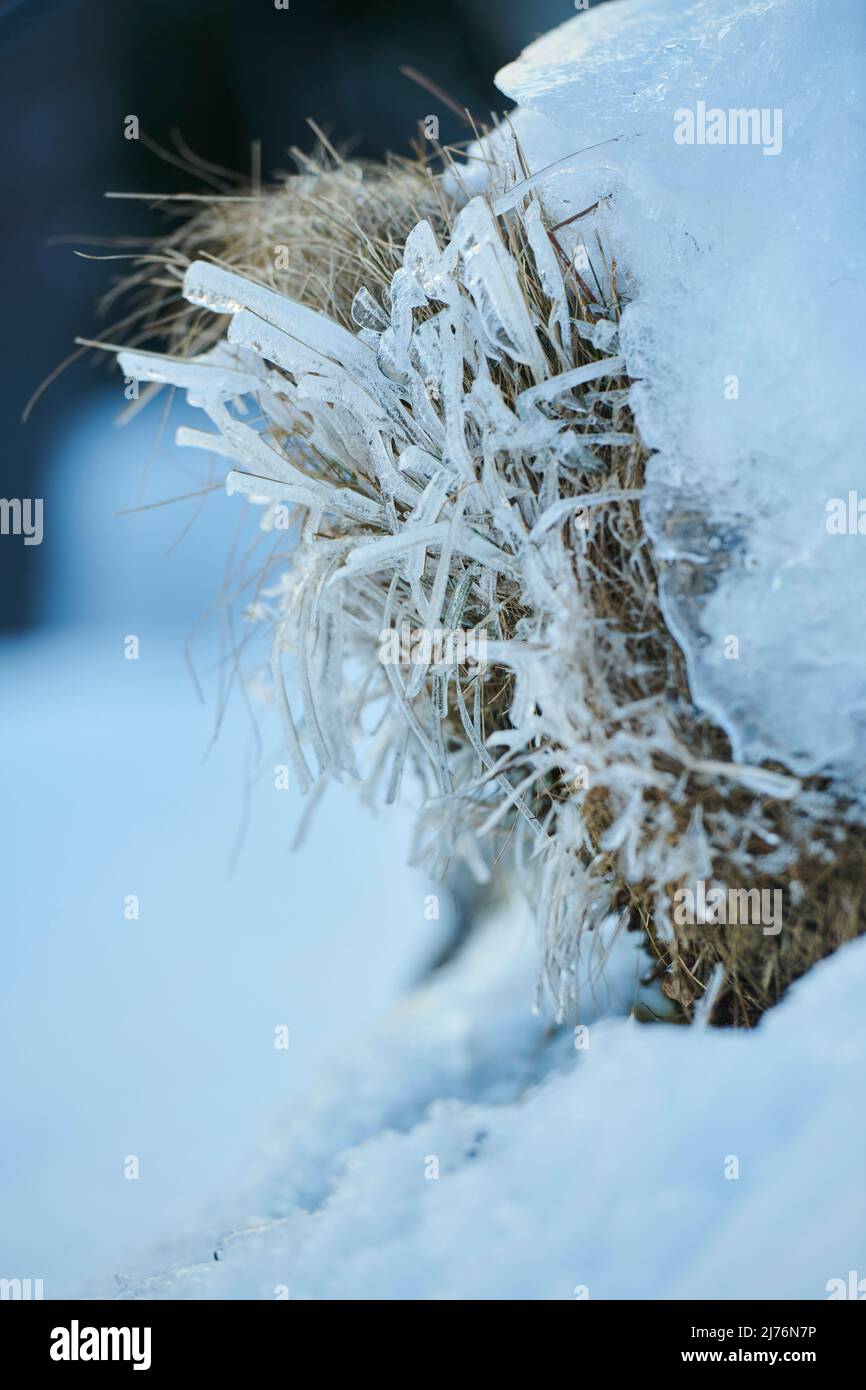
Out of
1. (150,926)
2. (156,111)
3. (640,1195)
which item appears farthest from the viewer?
(156,111)

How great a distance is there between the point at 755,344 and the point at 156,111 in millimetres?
1690

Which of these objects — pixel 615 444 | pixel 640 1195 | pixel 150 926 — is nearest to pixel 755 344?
pixel 615 444

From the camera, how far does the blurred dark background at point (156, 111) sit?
173cm

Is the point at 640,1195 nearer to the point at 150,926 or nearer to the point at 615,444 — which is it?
the point at 615,444

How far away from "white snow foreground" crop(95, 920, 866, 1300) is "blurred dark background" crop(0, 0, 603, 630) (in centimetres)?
156

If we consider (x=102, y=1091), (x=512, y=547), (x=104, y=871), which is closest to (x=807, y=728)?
(x=512, y=547)

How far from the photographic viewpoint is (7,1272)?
2.50 ft

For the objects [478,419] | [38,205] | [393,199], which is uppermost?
[38,205]

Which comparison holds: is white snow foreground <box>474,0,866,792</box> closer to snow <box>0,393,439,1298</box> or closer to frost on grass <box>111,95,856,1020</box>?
frost on grass <box>111,95,856,1020</box>

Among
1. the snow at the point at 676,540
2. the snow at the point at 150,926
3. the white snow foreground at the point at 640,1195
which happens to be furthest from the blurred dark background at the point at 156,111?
the white snow foreground at the point at 640,1195

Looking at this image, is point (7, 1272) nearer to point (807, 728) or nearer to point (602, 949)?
point (602, 949)

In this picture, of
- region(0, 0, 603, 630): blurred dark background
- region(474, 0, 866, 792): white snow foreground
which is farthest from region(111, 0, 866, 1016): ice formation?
region(0, 0, 603, 630): blurred dark background

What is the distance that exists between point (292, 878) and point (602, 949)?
73 centimetres

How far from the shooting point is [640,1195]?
0.40 meters
